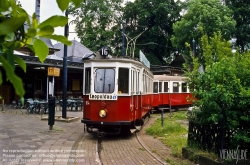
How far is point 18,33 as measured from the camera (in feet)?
3.54

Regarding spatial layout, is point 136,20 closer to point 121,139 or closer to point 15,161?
point 121,139

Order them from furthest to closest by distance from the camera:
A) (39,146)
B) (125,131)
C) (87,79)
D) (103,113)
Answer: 1. (125,131)
2. (87,79)
3. (103,113)
4. (39,146)

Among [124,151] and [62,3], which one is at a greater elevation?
[62,3]

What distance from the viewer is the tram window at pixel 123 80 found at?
9.92m

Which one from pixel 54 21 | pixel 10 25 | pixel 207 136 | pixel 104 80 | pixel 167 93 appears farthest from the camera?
pixel 167 93

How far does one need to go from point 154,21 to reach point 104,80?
33.7 meters

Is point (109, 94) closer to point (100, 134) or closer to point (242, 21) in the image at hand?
point (100, 134)

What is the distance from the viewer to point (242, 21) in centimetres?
3406

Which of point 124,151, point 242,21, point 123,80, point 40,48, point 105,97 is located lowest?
point 124,151

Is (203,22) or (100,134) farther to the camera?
(203,22)

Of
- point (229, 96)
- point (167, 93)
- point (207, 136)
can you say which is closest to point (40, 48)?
point (229, 96)

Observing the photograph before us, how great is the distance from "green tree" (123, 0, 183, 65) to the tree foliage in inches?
1364

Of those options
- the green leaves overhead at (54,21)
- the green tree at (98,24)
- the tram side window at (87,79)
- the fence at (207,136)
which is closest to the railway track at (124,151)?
the fence at (207,136)

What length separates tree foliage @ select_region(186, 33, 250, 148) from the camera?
588 cm
